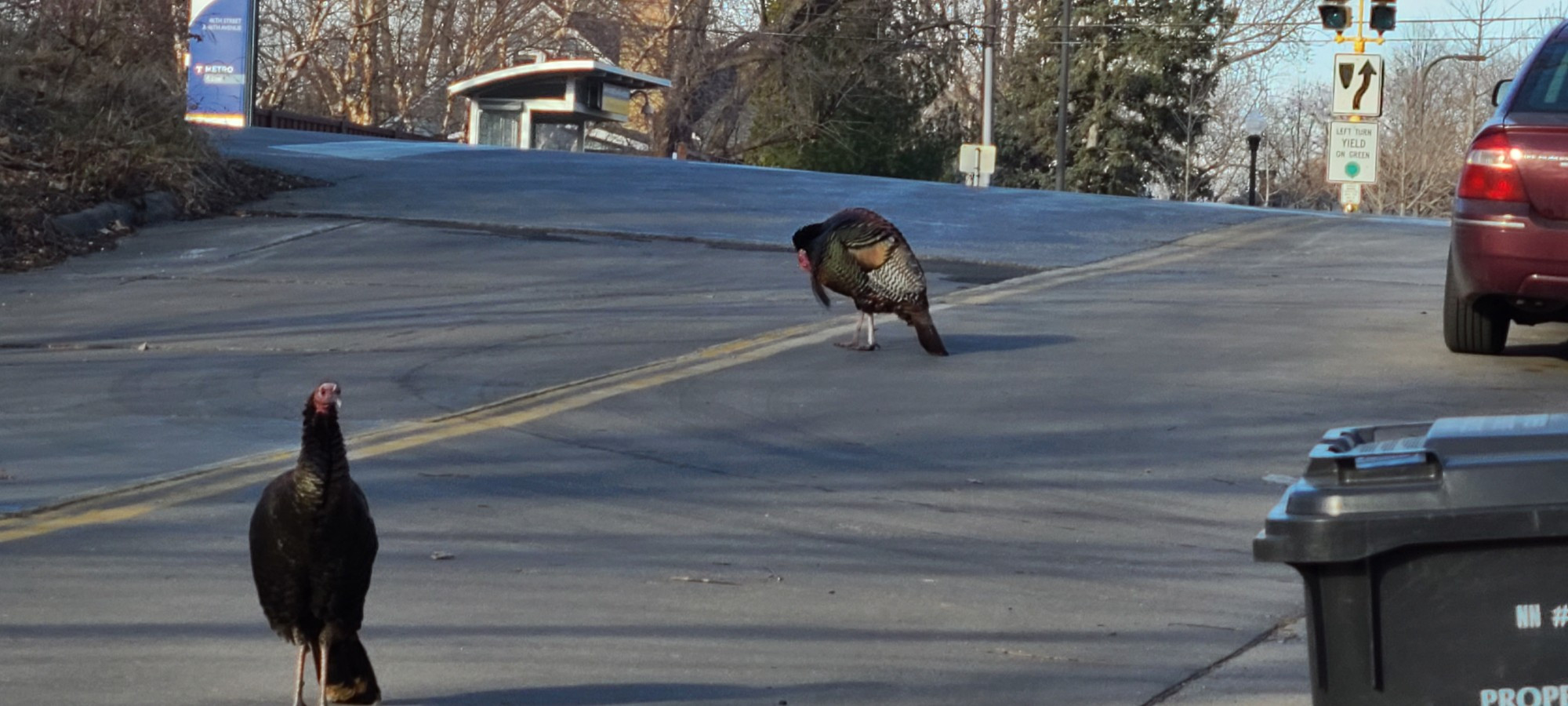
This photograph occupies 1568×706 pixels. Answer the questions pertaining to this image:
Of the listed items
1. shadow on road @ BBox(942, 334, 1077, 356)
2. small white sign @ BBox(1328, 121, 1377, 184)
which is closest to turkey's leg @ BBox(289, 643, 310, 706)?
shadow on road @ BBox(942, 334, 1077, 356)

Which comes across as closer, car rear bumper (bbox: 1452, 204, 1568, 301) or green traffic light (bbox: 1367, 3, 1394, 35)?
car rear bumper (bbox: 1452, 204, 1568, 301)

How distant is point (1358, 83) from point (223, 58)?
63.2 feet

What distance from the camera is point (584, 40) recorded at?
54.4 meters

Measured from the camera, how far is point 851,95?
4656 centimetres

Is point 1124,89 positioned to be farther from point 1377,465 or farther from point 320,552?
point 1377,465

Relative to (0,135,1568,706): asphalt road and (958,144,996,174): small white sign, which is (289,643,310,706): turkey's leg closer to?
(0,135,1568,706): asphalt road

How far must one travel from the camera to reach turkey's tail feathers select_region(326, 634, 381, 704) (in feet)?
17.2

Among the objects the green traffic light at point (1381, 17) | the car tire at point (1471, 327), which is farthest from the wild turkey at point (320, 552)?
the green traffic light at point (1381, 17)

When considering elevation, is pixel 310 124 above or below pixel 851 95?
below

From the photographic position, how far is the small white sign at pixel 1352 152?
2444 centimetres

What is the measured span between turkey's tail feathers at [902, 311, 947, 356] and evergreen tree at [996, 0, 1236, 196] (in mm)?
41565

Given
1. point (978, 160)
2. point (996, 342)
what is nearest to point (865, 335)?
point (996, 342)

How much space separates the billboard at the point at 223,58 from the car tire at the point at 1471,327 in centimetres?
2447

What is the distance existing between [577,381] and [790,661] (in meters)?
4.59
